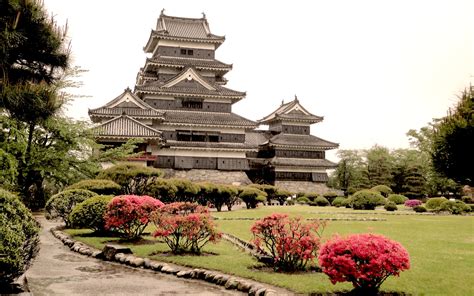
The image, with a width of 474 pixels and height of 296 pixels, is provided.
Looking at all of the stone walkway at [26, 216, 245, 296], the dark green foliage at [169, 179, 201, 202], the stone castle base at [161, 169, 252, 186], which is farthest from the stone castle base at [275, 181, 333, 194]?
the stone walkway at [26, 216, 245, 296]

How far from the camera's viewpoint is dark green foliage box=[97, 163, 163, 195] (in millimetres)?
23953

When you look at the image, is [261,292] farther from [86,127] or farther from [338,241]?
[86,127]

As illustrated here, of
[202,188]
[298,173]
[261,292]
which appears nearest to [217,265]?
[261,292]

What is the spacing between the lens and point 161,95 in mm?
46156

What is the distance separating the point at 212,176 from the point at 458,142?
3431 cm

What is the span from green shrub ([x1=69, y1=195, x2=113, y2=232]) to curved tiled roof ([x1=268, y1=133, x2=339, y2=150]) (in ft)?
118

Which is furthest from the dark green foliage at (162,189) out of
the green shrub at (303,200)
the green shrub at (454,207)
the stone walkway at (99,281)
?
the green shrub at (454,207)

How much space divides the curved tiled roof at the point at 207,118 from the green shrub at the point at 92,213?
1091 inches

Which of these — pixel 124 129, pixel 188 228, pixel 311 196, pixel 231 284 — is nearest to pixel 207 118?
pixel 124 129

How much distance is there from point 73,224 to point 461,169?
1434 centimetres

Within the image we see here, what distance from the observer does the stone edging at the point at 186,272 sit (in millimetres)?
9234

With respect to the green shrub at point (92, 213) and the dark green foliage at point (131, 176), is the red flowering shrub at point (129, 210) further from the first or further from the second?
the dark green foliage at point (131, 176)

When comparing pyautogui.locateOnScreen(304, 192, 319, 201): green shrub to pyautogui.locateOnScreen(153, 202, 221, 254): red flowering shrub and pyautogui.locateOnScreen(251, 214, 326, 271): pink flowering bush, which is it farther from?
pyautogui.locateOnScreen(251, 214, 326, 271): pink flowering bush

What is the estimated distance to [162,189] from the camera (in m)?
25.2
